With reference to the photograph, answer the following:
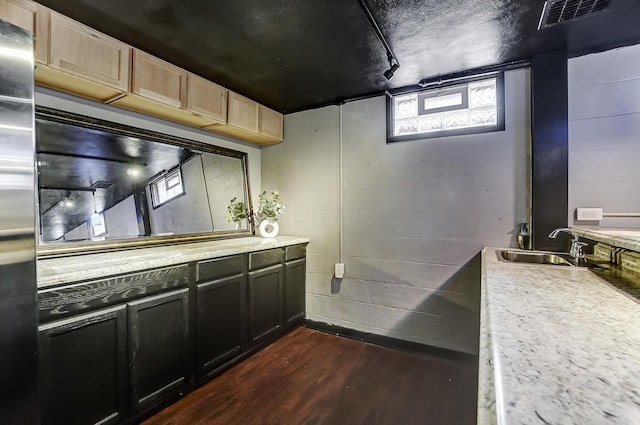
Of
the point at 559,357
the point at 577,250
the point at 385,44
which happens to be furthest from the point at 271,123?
the point at 559,357

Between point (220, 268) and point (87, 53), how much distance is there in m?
1.61

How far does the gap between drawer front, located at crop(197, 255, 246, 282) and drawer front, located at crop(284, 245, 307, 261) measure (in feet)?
2.03

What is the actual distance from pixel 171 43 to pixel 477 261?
9.45 ft

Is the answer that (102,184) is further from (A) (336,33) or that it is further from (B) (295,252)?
(A) (336,33)

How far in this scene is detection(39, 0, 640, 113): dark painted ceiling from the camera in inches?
66.5

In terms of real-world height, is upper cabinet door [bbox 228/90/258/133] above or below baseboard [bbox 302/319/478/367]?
above

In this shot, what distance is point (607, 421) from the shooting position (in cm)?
44

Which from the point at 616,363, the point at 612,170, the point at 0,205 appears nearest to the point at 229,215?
the point at 0,205

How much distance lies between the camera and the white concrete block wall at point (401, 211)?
2.40 meters

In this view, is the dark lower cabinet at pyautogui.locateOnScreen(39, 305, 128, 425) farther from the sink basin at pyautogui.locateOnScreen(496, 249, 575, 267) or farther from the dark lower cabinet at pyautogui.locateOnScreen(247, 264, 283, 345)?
the sink basin at pyautogui.locateOnScreen(496, 249, 575, 267)

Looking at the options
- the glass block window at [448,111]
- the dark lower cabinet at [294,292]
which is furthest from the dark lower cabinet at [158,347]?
the glass block window at [448,111]

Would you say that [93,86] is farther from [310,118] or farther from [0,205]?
[310,118]

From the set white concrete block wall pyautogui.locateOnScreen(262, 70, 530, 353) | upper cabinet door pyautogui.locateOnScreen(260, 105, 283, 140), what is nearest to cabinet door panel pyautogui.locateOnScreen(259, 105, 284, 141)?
upper cabinet door pyautogui.locateOnScreen(260, 105, 283, 140)

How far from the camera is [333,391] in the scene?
207 cm
